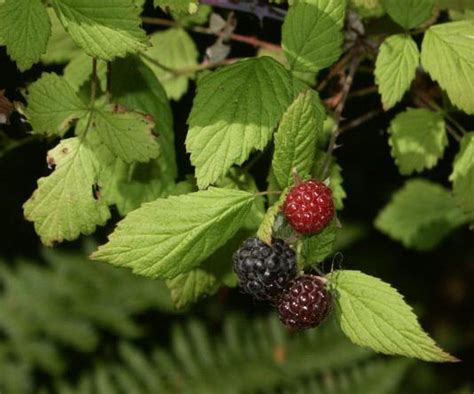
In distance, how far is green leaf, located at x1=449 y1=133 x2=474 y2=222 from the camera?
6.05 ft

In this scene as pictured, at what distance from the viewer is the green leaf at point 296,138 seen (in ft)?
4.85

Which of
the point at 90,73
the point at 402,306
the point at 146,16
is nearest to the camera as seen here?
the point at 402,306

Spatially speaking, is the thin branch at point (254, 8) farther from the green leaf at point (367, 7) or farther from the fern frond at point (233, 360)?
the fern frond at point (233, 360)

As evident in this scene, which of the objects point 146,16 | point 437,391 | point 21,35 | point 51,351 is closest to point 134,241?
point 21,35

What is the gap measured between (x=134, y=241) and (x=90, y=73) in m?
0.60

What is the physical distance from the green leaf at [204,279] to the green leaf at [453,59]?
1.76 feet

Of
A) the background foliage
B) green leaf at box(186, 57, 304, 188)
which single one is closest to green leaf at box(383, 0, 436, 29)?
the background foliage

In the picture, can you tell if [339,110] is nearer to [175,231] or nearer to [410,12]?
[410,12]

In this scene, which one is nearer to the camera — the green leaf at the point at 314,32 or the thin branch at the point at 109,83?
the green leaf at the point at 314,32

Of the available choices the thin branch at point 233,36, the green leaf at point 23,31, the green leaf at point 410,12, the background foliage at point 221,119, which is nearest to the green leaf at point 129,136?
the background foliage at point 221,119

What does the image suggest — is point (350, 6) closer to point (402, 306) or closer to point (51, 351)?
point (402, 306)

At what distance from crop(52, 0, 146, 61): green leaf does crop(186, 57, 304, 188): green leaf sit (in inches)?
7.1

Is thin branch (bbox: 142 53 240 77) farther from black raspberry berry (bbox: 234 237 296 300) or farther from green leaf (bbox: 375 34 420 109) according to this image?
black raspberry berry (bbox: 234 237 296 300)

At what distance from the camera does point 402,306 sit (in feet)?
4.81
